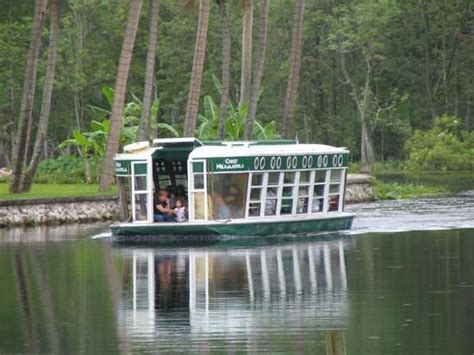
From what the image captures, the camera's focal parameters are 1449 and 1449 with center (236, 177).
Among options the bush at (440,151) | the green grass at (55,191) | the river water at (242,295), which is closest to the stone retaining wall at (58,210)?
the green grass at (55,191)

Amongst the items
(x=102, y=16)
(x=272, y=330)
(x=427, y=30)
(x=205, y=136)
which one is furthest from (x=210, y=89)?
(x=272, y=330)

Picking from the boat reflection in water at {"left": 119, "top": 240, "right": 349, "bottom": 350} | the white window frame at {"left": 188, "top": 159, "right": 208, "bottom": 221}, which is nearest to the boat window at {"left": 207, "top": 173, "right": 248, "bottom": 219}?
the white window frame at {"left": 188, "top": 159, "right": 208, "bottom": 221}

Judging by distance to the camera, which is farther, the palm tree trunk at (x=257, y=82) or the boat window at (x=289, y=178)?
the palm tree trunk at (x=257, y=82)

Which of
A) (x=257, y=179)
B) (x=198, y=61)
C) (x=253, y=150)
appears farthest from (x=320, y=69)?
(x=253, y=150)

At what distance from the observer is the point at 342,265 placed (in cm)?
2973

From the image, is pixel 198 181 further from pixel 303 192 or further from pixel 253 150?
pixel 303 192

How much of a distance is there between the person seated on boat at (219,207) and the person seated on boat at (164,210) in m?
1.11

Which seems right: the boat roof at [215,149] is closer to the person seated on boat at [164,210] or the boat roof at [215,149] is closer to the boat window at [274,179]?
the boat window at [274,179]

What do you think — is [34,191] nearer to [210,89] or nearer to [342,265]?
[342,265]

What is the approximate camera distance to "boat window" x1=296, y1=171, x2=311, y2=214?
38.5 m

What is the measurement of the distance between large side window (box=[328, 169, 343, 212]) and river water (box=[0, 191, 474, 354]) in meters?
1.37

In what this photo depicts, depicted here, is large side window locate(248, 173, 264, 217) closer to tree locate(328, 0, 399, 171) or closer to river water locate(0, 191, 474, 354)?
river water locate(0, 191, 474, 354)

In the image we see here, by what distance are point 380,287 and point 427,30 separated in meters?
73.1

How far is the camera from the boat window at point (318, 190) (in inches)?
1538
